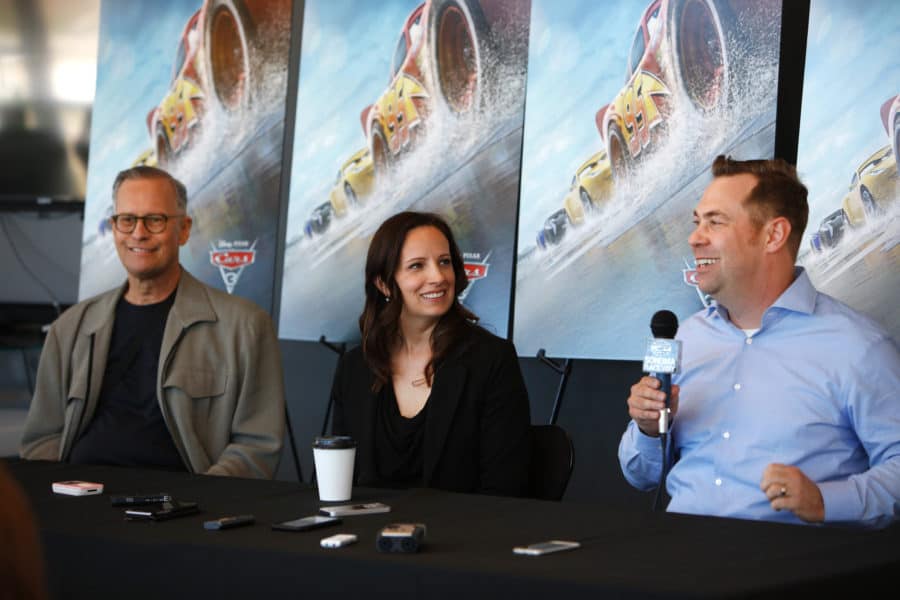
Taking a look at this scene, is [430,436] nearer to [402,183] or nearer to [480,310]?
[480,310]

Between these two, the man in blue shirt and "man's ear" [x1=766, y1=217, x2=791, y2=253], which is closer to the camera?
the man in blue shirt

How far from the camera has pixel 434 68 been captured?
4.76 metres

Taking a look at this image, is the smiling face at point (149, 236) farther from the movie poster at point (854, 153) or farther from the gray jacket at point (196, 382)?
the movie poster at point (854, 153)

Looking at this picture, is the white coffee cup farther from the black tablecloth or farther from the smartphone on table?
the smartphone on table

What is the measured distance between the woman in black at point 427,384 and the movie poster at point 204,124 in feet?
5.58

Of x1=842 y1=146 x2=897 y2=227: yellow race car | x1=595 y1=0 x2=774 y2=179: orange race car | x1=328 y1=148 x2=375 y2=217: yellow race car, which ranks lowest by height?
x1=842 y1=146 x2=897 y2=227: yellow race car

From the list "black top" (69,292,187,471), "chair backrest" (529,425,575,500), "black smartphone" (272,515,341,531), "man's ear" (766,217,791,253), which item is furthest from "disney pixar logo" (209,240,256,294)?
"black smartphone" (272,515,341,531)

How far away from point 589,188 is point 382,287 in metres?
1.14

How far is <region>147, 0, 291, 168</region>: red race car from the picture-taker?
5227mm

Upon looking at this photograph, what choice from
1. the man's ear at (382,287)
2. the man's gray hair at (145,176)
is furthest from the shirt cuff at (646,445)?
the man's gray hair at (145,176)

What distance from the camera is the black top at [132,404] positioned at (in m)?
3.49

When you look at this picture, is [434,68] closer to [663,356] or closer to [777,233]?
[777,233]

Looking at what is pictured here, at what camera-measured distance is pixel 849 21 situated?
3.85m

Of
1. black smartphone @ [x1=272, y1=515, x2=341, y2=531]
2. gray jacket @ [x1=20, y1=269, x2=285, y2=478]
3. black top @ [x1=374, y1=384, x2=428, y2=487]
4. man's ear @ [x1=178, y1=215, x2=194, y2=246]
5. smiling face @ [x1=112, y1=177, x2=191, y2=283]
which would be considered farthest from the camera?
man's ear @ [x1=178, y1=215, x2=194, y2=246]
